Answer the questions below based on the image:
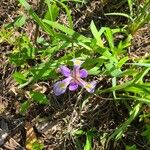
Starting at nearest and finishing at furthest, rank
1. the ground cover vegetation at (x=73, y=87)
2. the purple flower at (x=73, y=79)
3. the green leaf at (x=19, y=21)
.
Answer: the purple flower at (x=73, y=79) < the ground cover vegetation at (x=73, y=87) < the green leaf at (x=19, y=21)

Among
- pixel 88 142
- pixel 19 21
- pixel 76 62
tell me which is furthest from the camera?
pixel 19 21

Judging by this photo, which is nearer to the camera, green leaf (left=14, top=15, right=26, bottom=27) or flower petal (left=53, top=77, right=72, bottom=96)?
flower petal (left=53, top=77, right=72, bottom=96)

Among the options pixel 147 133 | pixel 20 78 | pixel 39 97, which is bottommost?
pixel 147 133

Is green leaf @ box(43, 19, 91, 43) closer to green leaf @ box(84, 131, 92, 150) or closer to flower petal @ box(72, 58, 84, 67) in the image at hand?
flower petal @ box(72, 58, 84, 67)

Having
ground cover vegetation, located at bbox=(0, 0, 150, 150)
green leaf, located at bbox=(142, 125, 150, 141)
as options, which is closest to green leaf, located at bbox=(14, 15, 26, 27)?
ground cover vegetation, located at bbox=(0, 0, 150, 150)

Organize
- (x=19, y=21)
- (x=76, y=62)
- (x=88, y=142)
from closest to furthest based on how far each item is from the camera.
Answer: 1. (x=76, y=62)
2. (x=88, y=142)
3. (x=19, y=21)

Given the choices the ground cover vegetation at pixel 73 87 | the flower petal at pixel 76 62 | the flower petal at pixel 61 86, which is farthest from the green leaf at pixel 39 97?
the flower petal at pixel 76 62

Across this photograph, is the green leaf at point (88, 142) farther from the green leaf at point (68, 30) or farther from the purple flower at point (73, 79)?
the green leaf at point (68, 30)

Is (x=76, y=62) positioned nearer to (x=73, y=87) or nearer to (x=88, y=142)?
(x=73, y=87)

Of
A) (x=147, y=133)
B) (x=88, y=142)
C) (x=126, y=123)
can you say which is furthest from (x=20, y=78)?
(x=147, y=133)
